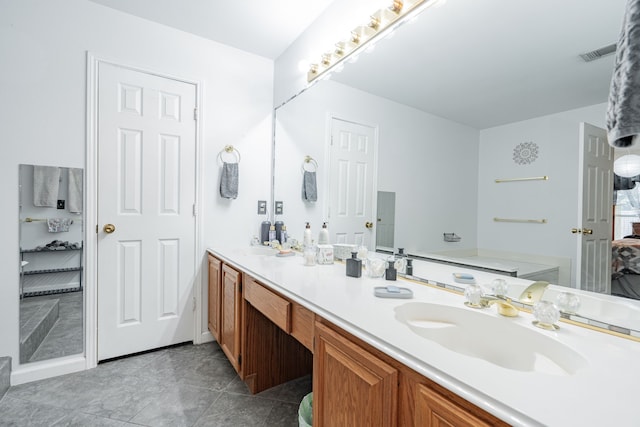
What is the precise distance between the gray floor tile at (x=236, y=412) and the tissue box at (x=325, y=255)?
86 centimetres

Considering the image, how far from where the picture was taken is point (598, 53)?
84 cm

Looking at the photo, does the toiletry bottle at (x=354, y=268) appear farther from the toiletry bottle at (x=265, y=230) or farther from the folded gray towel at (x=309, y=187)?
the toiletry bottle at (x=265, y=230)

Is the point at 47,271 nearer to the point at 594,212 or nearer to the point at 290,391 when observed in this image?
the point at 290,391

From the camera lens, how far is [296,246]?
2311mm

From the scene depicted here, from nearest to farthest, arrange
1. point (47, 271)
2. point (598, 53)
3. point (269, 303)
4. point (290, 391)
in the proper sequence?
point (598, 53) < point (269, 303) < point (290, 391) < point (47, 271)

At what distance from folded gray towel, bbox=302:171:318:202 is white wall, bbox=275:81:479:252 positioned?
6 cm

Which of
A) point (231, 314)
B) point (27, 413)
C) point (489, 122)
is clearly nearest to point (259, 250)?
point (231, 314)

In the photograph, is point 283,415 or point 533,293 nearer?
point 533,293

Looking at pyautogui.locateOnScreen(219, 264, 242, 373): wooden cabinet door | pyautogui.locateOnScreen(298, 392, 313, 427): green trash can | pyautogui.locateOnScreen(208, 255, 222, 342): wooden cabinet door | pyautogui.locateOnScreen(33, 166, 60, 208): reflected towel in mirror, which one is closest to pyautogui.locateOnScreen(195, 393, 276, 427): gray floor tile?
pyautogui.locateOnScreen(219, 264, 242, 373): wooden cabinet door

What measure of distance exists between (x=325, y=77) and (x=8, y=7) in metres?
1.94

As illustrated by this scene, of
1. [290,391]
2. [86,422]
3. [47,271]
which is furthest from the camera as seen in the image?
[47,271]

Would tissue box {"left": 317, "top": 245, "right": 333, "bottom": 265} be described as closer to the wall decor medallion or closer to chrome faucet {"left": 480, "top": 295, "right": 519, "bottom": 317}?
chrome faucet {"left": 480, "top": 295, "right": 519, "bottom": 317}

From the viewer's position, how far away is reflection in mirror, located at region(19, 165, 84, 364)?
1817 millimetres

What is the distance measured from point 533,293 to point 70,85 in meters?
2.76
